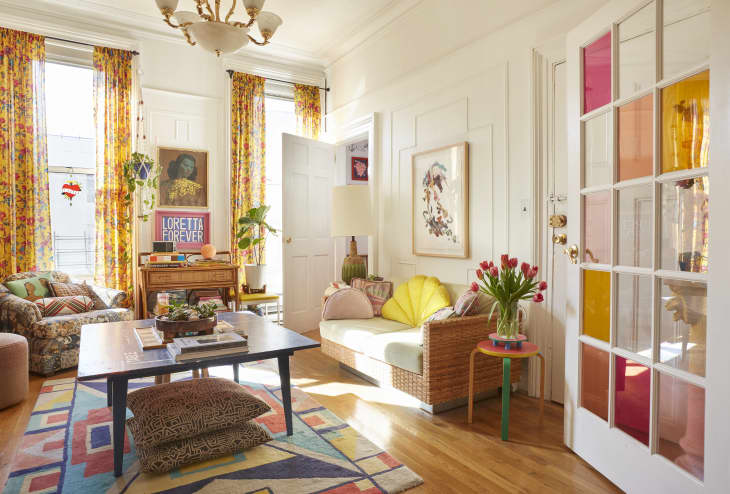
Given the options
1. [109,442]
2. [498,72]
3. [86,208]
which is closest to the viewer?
[109,442]

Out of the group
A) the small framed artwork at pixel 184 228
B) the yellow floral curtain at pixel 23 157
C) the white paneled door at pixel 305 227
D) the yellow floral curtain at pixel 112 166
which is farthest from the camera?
the white paneled door at pixel 305 227

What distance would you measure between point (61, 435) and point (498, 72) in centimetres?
372

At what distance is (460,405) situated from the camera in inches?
121

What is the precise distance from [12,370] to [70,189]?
7.44 feet

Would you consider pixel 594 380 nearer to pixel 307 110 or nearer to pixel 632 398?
pixel 632 398

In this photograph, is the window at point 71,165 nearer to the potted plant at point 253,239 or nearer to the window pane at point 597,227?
the potted plant at point 253,239

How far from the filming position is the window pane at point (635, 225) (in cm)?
190

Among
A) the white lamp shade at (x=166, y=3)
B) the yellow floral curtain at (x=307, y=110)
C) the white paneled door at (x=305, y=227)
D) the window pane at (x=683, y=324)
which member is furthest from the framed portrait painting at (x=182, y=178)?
the window pane at (x=683, y=324)

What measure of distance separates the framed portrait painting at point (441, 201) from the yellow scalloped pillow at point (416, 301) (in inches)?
15.5

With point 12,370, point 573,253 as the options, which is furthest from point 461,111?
point 12,370

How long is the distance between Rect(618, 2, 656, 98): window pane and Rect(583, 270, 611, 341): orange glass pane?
2.76 ft

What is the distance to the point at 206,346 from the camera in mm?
2221

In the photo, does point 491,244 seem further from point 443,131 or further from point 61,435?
point 61,435

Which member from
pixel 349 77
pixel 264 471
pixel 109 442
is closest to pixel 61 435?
pixel 109 442
